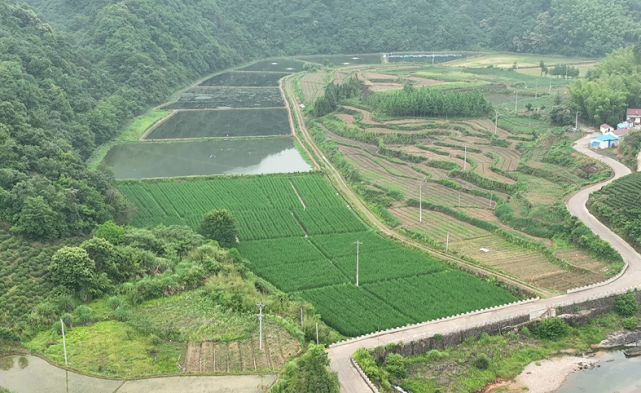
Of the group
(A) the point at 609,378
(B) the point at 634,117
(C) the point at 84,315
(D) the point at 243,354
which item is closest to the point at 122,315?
(C) the point at 84,315

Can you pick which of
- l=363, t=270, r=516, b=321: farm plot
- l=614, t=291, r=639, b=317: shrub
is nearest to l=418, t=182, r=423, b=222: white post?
l=363, t=270, r=516, b=321: farm plot

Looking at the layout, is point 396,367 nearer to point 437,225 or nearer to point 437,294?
point 437,294

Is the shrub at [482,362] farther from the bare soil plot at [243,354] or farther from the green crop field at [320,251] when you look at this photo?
the bare soil plot at [243,354]

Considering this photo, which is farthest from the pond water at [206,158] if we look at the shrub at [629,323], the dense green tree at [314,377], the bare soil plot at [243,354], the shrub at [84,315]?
the dense green tree at [314,377]

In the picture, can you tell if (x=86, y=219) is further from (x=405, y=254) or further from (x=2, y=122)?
(x=405, y=254)

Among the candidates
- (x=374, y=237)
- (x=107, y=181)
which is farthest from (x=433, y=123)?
(x=107, y=181)

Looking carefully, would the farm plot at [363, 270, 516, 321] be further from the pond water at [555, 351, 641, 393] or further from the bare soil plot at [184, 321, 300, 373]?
the bare soil plot at [184, 321, 300, 373]
